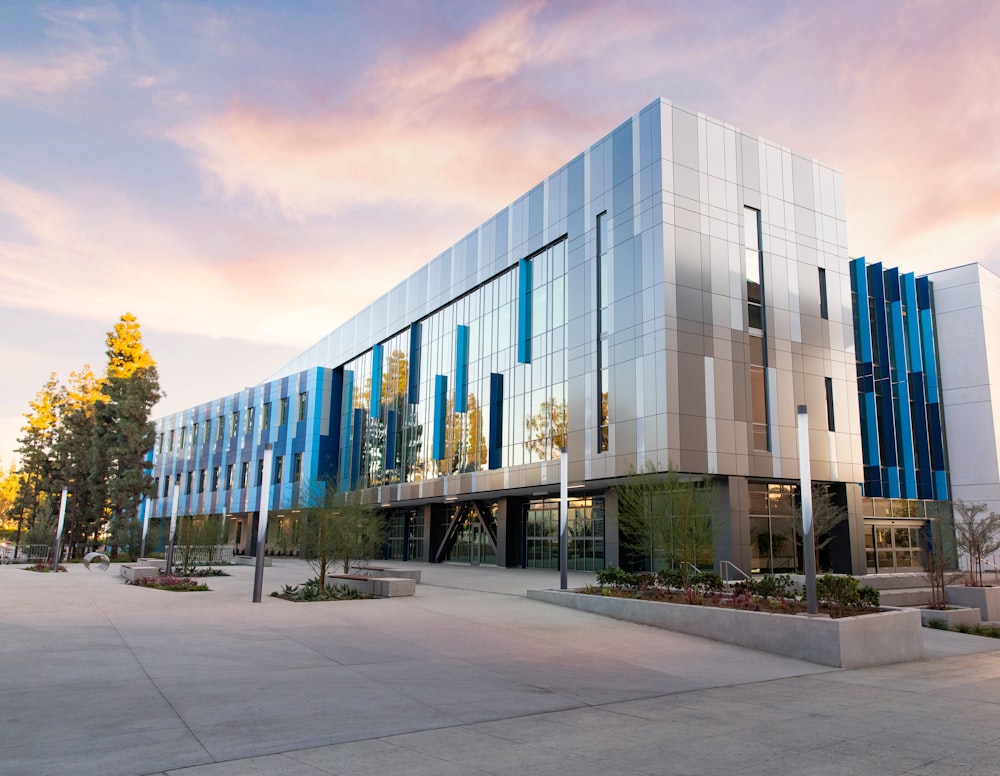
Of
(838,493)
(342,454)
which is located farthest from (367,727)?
(342,454)

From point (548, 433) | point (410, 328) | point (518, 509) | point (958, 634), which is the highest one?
point (410, 328)

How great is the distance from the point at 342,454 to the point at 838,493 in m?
37.4

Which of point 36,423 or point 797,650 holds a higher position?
point 36,423

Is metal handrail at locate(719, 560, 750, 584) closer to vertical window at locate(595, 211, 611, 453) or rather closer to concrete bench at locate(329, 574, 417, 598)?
vertical window at locate(595, 211, 611, 453)

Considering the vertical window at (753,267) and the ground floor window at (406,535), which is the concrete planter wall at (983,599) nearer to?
the vertical window at (753,267)

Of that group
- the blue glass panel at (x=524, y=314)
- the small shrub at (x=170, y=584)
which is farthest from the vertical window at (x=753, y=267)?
the small shrub at (x=170, y=584)

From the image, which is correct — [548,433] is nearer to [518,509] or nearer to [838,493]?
[518,509]

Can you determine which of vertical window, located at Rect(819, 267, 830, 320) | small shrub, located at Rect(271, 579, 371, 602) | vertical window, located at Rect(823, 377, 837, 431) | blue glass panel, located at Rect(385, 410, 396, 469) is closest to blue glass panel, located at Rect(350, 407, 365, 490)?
blue glass panel, located at Rect(385, 410, 396, 469)

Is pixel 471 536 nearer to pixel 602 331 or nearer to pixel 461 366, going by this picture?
pixel 461 366

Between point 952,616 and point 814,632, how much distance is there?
1047 cm

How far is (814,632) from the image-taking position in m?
12.8

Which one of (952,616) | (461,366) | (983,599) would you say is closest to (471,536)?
(461,366)

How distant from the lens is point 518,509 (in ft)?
136

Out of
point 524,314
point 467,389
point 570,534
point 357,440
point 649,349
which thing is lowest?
point 570,534
